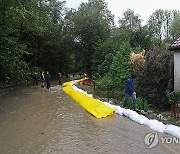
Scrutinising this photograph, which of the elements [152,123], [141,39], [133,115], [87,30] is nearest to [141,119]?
[133,115]

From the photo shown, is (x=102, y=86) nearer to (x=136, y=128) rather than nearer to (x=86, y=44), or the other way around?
(x=136, y=128)

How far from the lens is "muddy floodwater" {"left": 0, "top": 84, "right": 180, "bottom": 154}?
754 centimetres

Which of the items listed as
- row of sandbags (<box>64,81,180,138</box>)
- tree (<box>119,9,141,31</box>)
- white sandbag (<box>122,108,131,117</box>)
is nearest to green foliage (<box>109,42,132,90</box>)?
white sandbag (<box>122,108,131,117</box>)

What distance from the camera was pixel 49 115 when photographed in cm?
1279

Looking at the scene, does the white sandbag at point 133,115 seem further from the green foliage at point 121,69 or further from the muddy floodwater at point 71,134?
the green foliage at point 121,69

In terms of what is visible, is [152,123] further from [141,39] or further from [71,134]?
[141,39]

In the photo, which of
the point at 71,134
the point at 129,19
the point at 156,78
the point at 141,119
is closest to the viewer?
the point at 71,134

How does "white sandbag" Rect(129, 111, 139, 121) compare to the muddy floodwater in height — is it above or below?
above

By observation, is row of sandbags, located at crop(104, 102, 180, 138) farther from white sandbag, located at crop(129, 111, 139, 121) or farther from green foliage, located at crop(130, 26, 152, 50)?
green foliage, located at crop(130, 26, 152, 50)

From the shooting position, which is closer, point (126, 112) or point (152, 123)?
point (152, 123)

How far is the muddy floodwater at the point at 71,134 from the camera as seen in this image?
7543 mm

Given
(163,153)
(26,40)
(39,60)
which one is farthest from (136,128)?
(39,60)

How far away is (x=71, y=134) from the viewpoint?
30.3ft

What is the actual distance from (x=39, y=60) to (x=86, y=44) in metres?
8.61
